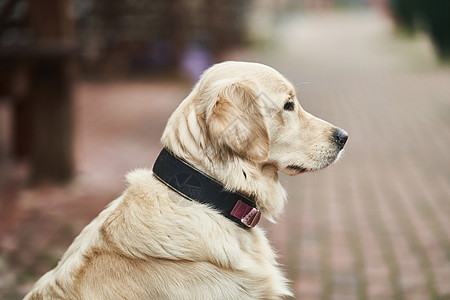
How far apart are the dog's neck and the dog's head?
3cm

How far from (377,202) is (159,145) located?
3572 mm

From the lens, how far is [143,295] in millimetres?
2322

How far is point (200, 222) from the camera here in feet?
7.95

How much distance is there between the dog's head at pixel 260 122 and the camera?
2.45 meters

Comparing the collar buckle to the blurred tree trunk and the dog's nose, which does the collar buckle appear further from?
the blurred tree trunk

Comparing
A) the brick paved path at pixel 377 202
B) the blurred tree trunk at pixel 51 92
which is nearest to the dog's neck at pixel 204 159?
the brick paved path at pixel 377 202

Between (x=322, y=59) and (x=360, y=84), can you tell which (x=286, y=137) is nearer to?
(x=360, y=84)

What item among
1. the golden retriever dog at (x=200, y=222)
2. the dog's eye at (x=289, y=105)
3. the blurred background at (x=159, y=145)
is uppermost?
the dog's eye at (x=289, y=105)

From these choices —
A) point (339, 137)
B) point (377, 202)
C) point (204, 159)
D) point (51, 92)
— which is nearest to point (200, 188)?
point (204, 159)

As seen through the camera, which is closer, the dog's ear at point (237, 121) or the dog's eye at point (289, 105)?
the dog's ear at point (237, 121)

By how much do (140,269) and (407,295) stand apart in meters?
2.30

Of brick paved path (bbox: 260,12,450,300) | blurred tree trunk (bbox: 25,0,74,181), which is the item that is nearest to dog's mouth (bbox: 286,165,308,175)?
brick paved path (bbox: 260,12,450,300)

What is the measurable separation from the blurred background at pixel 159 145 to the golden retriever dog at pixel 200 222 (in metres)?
1.71

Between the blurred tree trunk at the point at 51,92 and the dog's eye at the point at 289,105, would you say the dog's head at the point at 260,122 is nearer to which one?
the dog's eye at the point at 289,105
